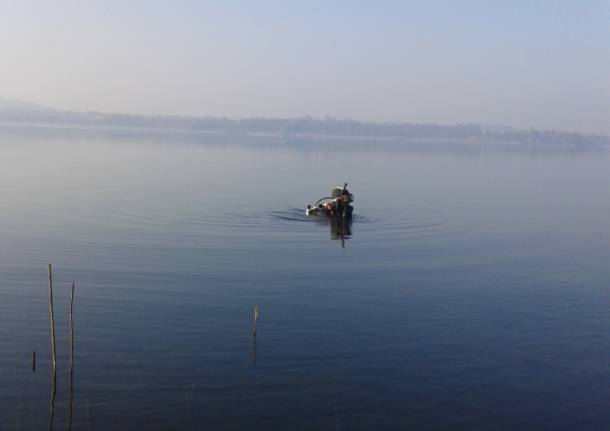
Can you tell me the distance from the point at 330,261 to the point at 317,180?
34.9 meters

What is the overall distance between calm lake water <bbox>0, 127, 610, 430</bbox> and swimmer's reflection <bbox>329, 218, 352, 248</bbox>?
239 mm

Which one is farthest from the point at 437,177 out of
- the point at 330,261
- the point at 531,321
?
the point at 531,321

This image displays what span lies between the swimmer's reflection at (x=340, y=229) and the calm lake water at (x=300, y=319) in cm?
24

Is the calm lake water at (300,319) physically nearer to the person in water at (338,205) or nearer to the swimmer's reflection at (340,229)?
the swimmer's reflection at (340,229)

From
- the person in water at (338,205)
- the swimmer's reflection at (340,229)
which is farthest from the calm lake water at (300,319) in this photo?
the person in water at (338,205)

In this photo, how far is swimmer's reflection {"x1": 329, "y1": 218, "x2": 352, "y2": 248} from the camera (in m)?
29.1

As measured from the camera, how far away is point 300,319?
17.3 metres

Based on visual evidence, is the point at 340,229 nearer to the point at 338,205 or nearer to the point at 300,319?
the point at 338,205

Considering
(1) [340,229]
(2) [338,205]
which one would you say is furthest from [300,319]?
(2) [338,205]

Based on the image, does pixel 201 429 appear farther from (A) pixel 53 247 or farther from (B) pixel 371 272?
Result: (A) pixel 53 247

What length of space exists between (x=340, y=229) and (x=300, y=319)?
46.2ft

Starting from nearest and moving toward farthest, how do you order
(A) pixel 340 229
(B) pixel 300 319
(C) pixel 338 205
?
(B) pixel 300 319
(A) pixel 340 229
(C) pixel 338 205

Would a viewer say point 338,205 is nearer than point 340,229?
No

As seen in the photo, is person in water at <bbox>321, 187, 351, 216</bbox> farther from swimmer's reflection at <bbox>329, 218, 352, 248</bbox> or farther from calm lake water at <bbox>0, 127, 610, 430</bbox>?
calm lake water at <bbox>0, 127, 610, 430</bbox>
